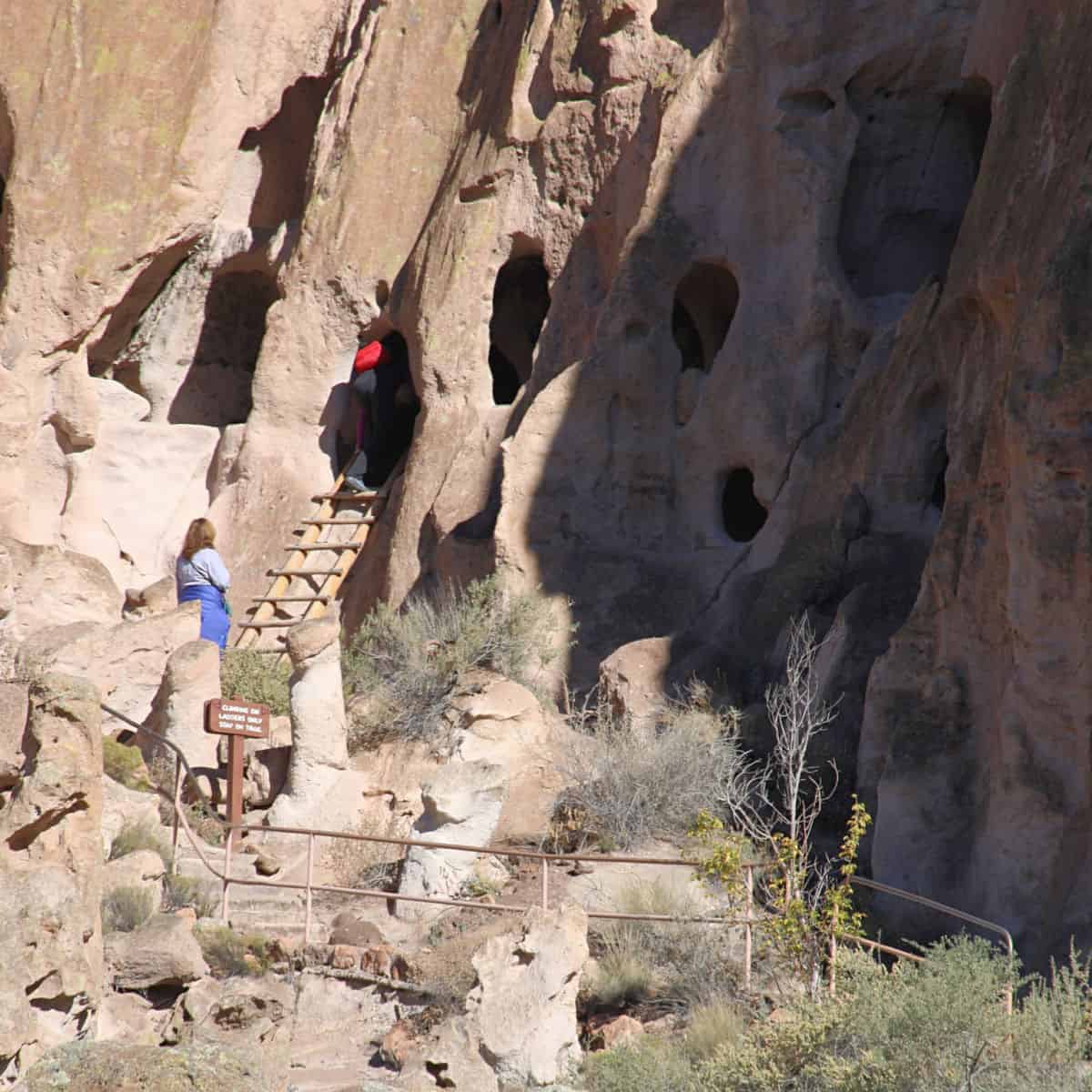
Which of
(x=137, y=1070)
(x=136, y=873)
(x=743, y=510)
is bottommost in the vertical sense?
(x=136, y=873)

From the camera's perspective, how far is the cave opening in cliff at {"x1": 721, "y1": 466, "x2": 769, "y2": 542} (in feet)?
50.4

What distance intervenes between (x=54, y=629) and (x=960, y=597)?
257 inches

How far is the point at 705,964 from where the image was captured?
9141mm

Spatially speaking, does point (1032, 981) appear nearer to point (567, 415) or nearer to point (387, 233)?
point (567, 415)

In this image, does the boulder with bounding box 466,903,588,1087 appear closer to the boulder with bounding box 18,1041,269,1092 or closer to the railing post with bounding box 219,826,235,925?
the boulder with bounding box 18,1041,269,1092

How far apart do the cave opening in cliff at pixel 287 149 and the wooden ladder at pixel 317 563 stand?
11.5 feet

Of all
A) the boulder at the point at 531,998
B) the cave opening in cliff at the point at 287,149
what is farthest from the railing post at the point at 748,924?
the cave opening in cliff at the point at 287,149

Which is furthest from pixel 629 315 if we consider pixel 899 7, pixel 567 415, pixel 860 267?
pixel 899 7

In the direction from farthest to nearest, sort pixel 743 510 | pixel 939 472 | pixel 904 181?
pixel 743 510
pixel 904 181
pixel 939 472

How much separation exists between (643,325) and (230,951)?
7.15 metres

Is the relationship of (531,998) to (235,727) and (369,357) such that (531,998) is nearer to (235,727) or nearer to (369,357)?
(235,727)

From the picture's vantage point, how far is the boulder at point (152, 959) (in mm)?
8594

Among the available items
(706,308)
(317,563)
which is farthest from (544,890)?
(317,563)

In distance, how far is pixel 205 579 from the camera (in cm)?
1345
